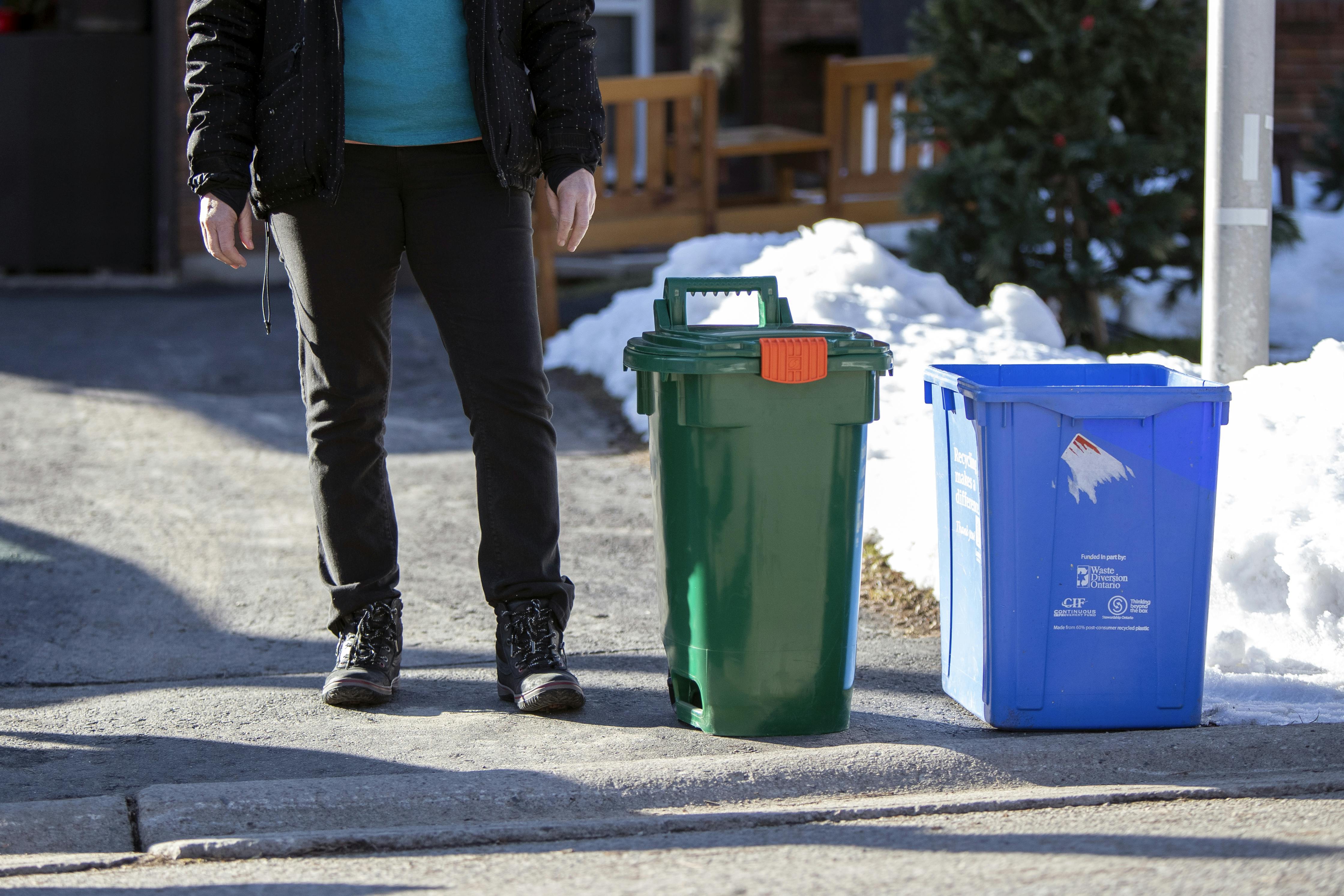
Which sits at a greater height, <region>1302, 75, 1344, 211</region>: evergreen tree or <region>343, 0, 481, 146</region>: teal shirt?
<region>1302, 75, 1344, 211</region>: evergreen tree

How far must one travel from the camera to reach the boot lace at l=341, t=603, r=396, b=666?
3307mm

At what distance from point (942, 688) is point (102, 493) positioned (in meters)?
3.26

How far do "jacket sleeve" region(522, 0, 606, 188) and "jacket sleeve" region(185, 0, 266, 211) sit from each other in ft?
1.91

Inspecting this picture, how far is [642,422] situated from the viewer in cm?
640

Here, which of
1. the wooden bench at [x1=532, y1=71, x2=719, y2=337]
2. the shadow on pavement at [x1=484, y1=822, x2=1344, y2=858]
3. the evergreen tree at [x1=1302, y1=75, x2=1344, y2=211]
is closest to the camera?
the shadow on pavement at [x1=484, y1=822, x2=1344, y2=858]

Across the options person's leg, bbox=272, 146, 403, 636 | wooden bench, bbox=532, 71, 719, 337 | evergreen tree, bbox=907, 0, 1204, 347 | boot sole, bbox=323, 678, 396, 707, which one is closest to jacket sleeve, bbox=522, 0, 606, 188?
person's leg, bbox=272, 146, 403, 636

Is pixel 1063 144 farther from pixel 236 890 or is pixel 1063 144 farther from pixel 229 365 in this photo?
pixel 236 890

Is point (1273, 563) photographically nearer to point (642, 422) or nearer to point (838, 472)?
point (838, 472)

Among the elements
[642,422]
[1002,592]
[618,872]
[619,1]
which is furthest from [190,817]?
[619,1]

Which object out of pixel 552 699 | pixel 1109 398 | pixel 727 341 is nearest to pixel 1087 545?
pixel 1109 398

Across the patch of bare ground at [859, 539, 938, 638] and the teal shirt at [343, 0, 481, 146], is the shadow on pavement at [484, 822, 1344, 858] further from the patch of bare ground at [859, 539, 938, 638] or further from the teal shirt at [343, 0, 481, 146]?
the teal shirt at [343, 0, 481, 146]

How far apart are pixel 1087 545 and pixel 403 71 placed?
171 cm

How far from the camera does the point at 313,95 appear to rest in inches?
120

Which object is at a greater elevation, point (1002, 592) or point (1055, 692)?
point (1002, 592)
